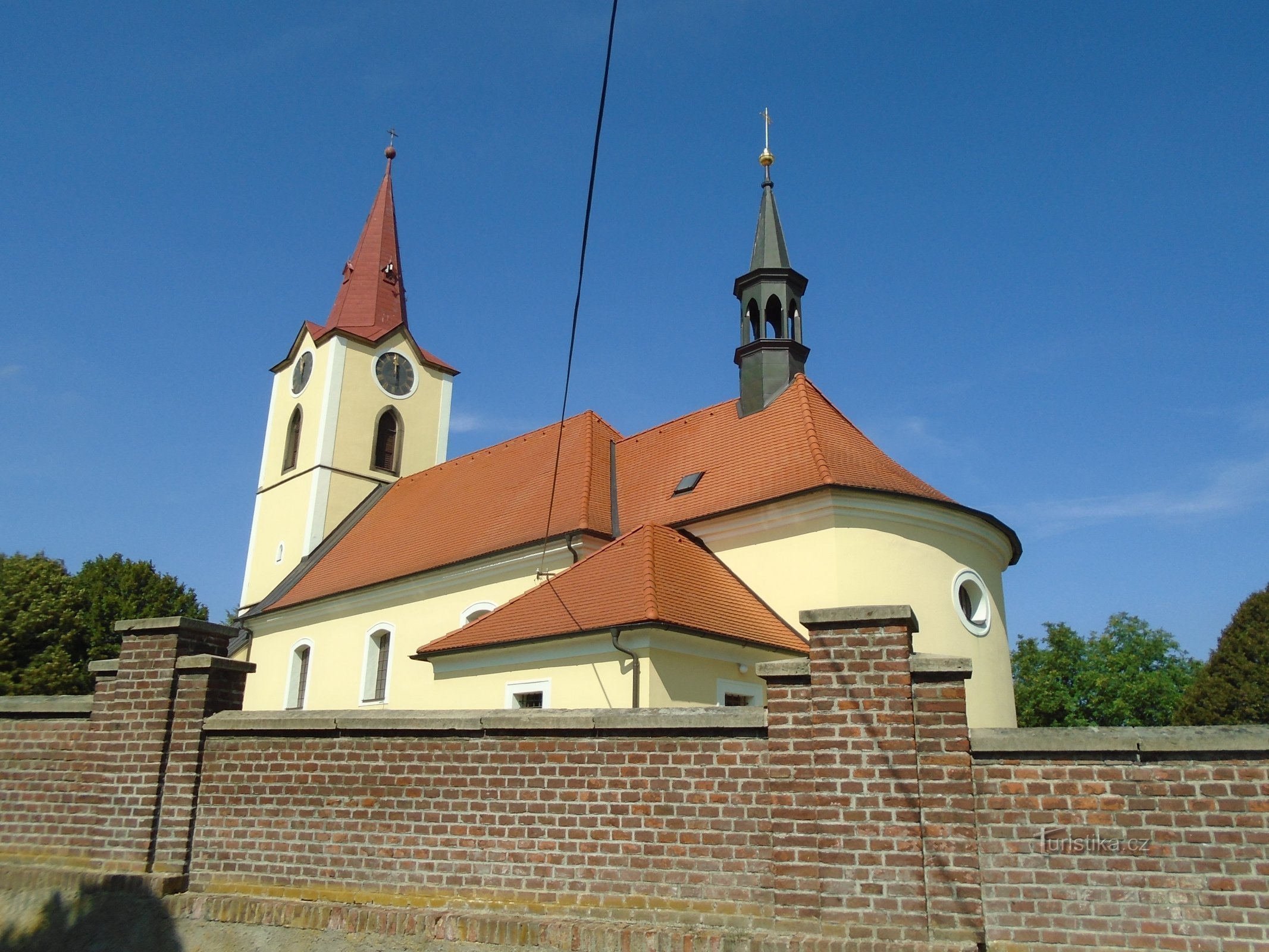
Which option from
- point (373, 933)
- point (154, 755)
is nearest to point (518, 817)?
point (373, 933)

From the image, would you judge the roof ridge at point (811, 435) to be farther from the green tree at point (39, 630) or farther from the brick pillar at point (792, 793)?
the green tree at point (39, 630)

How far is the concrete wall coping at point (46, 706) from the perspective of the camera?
7.66m

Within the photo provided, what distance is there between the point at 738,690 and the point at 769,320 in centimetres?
899

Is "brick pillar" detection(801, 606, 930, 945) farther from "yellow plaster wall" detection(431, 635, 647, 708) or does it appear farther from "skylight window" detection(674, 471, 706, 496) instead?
"skylight window" detection(674, 471, 706, 496)

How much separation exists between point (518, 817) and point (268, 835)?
2015 millimetres

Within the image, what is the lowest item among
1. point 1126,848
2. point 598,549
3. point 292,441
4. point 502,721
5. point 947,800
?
point 1126,848

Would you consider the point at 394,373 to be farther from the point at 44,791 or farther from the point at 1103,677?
the point at 1103,677

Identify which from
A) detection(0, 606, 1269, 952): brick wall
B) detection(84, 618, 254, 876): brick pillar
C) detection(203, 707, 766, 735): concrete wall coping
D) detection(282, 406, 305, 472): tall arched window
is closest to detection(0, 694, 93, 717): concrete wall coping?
detection(84, 618, 254, 876): brick pillar

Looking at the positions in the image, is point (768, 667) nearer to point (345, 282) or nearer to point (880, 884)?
point (880, 884)

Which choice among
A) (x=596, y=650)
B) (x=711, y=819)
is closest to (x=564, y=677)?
(x=596, y=650)

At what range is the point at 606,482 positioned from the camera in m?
19.4

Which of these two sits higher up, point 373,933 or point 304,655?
point 304,655

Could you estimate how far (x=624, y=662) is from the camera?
12109 mm

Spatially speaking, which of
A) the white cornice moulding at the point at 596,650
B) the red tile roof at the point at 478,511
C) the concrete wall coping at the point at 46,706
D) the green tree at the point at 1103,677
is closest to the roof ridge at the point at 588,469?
the red tile roof at the point at 478,511
